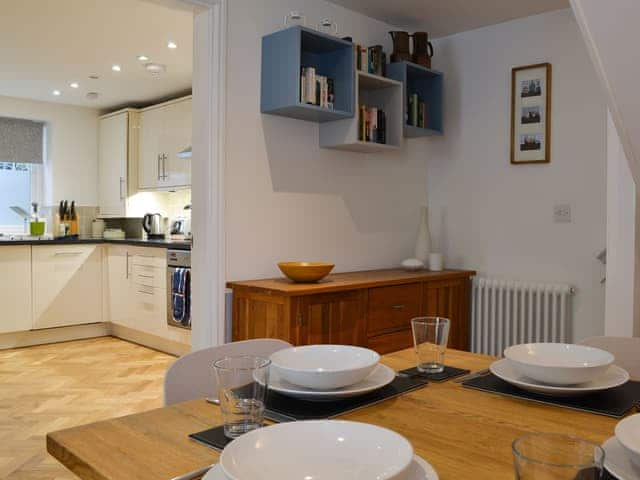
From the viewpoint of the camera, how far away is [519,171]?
12.2ft

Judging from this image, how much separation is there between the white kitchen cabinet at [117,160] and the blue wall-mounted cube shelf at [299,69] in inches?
121

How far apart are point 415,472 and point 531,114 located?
3.27 metres

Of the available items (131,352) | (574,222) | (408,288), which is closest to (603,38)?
(408,288)

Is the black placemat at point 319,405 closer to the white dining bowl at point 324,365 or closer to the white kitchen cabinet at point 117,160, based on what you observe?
the white dining bowl at point 324,365

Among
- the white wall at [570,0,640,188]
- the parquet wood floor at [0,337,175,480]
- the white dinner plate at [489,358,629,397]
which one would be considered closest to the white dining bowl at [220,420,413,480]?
the white dinner plate at [489,358,629,397]

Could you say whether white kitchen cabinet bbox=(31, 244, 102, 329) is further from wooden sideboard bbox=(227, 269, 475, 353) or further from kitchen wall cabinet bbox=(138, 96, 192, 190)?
wooden sideboard bbox=(227, 269, 475, 353)

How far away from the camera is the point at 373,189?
378 centimetres

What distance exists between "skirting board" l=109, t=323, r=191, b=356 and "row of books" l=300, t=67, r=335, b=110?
2.31m

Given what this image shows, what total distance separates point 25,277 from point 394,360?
14.1 feet

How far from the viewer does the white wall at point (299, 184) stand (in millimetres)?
2969

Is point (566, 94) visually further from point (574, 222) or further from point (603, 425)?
point (603, 425)

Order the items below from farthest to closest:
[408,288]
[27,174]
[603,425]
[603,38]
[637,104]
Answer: [27,174] → [408,288] → [637,104] → [603,38] → [603,425]

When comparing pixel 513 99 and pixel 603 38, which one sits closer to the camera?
pixel 603 38

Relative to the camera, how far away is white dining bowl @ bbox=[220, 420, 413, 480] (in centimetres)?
74
